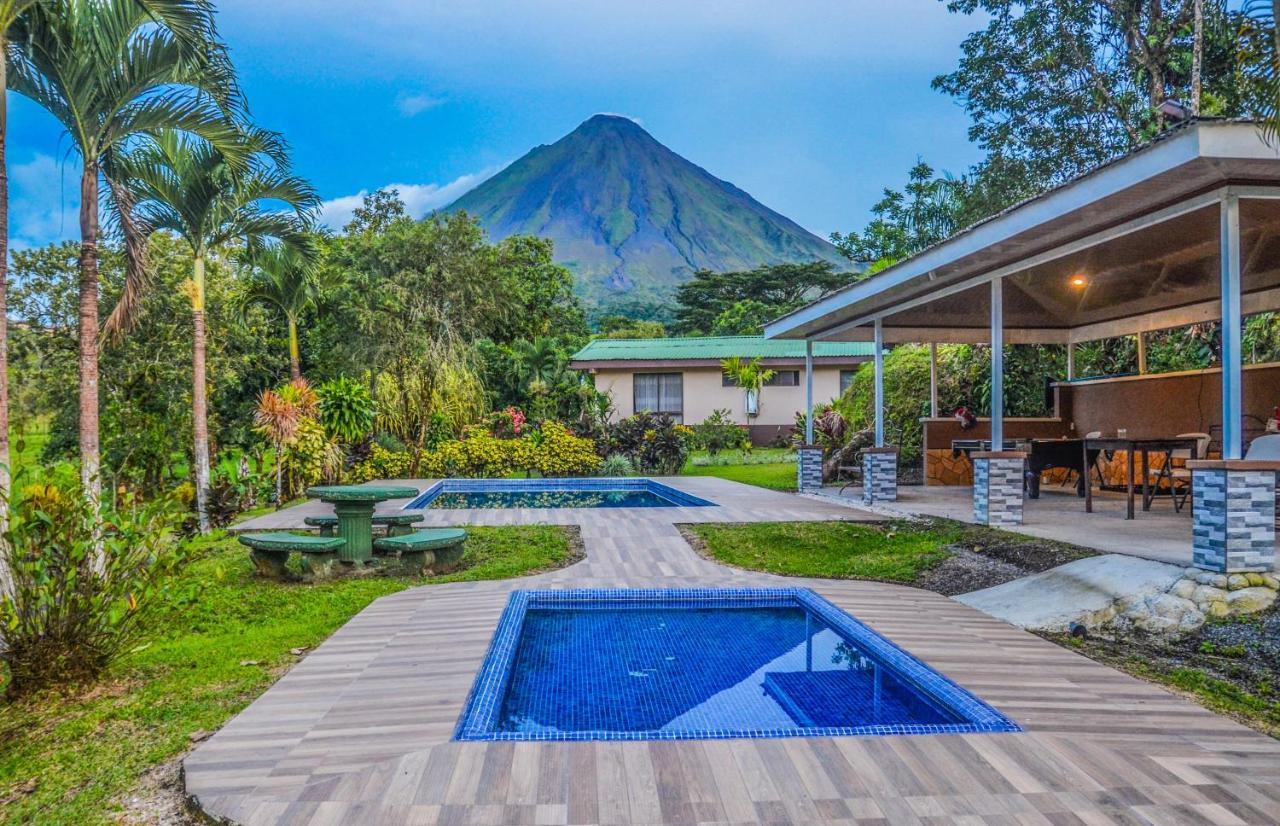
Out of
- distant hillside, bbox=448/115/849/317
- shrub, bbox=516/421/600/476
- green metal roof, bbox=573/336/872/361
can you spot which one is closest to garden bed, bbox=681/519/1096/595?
shrub, bbox=516/421/600/476

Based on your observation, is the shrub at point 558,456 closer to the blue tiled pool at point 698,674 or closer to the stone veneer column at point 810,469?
the stone veneer column at point 810,469

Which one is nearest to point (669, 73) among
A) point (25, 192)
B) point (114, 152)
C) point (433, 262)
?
point (25, 192)

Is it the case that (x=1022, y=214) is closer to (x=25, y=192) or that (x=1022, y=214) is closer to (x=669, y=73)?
(x=25, y=192)

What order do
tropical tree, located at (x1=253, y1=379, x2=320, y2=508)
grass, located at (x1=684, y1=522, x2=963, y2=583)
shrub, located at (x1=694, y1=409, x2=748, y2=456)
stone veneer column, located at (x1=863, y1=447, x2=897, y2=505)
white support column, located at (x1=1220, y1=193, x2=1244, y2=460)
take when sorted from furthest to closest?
shrub, located at (x1=694, y1=409, x2=748, y2=456)
tropical tree, located at (x1=253, y1=379, x2=320, y2=508)
stone veneer column, located at (x1=863, y1=447, x2=897, y2=505)
grass, located at (x1=684, y1=522, x2=963, y2=583)
white support column, located at (x1=1220, y1=193, x2=1244, y2=460)

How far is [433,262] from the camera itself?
19.4 meters

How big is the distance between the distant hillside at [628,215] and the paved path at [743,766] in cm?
6933

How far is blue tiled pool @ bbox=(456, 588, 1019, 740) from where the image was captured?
3.51 m

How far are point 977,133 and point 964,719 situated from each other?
2320cm

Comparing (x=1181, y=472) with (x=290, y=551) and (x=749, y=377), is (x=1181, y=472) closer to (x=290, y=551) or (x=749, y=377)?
(x=290, y=551)

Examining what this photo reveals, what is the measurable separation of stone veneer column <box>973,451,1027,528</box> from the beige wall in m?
15.3

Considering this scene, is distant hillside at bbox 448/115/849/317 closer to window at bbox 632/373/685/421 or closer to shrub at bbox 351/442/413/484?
window at bbox 632/373/685/421

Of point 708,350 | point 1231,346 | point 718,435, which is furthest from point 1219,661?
point 708,350

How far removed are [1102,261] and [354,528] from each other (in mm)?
7720

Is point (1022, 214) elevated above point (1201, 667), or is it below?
above
